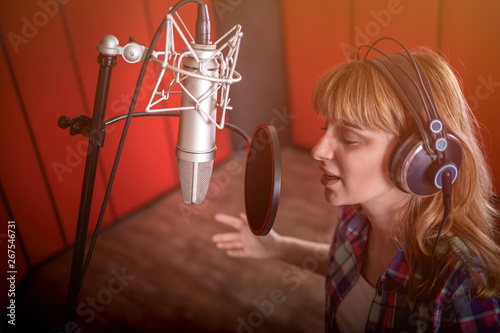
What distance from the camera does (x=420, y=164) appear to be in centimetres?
80

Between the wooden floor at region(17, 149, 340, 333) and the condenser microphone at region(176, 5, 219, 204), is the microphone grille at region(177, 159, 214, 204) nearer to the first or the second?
the condenser microphone at region(176, 5, 219, 204)

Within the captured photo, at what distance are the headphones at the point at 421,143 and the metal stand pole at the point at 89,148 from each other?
1.85 ft

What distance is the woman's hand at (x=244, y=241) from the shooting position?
46.6 inches

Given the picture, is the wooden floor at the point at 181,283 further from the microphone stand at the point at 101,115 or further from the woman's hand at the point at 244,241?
the microphone stand at the point at 101,115

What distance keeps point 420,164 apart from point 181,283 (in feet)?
5.76

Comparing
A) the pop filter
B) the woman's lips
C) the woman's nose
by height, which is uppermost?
the pop filter

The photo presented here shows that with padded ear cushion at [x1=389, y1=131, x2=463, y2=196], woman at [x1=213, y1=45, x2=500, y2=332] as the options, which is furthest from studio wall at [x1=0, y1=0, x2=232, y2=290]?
padded ear cushion at [x1=389, y1=131, x2=463, y2=196]

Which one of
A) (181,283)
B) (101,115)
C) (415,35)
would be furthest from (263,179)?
(415,35)

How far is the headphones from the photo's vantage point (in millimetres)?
784

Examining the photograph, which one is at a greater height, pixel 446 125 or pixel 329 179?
pixel 446 125

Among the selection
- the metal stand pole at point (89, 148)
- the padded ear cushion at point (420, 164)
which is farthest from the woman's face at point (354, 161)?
the metal stand pole at point (89, 148)

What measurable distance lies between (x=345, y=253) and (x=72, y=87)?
1.83 metres

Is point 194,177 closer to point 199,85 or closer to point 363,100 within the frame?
point 199,85

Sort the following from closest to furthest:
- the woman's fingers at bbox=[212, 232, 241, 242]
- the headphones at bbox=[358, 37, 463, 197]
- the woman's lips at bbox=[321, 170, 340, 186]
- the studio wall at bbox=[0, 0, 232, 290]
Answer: the headphones at bbox=[358, 37, 463, 197]
the woman's lips at bbox=[321, 170, 340, 186]
the woman's fingers at bbox=[212, 232, 241, 242]
the studio wall at bbox=[0, 0, 232, 290]
